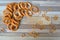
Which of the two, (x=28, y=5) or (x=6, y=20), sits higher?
(x=28, y=5)

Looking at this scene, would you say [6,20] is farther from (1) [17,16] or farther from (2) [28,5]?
(2) [28,5]

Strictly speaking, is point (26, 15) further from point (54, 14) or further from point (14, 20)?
point (54, 14)

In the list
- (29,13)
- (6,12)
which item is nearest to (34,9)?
(29,13)

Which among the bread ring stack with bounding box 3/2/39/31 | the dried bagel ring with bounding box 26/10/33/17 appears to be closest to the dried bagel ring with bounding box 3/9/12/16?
the bread ring stack with bounding box 3/2/39/31

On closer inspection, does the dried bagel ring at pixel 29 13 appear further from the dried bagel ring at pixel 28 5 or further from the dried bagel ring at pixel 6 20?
the dried bagel ring at pixel 6 20

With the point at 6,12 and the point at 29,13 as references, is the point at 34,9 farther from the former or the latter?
the point at 6,12

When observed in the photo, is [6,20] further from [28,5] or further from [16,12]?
[28,5]

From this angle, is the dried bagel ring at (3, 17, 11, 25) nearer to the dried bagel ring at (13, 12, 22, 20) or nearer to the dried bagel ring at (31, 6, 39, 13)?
the dried bagel ring at (13, 12, 22, 20)

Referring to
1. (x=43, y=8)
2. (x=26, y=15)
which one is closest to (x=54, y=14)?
(x=43, y=8)

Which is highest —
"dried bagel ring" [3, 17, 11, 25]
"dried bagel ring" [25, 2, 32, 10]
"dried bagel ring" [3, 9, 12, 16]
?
"dried bagel ring" [25, 2, 32, 10]
